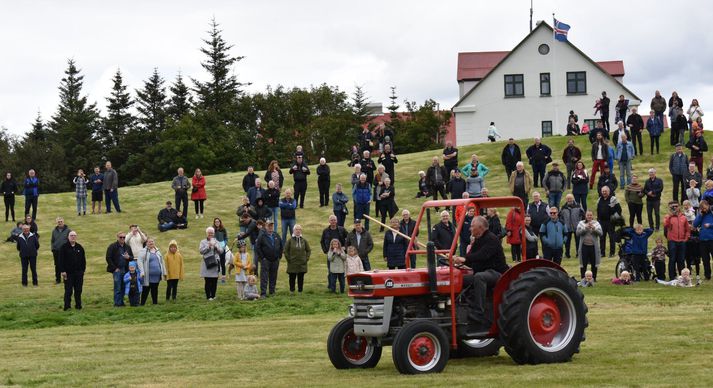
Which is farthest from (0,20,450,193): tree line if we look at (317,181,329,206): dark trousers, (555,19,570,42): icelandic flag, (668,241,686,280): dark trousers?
(668,241,686,280): dark trousers

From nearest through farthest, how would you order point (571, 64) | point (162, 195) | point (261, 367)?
point (261, 367) → point (162, 195) → point (571, 64)

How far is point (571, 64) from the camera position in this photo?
263 ft

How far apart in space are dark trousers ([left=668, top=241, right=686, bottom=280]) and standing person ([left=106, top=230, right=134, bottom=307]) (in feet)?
43.5

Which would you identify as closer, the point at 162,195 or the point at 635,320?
the point at 635,320

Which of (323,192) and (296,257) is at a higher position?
(323,192)

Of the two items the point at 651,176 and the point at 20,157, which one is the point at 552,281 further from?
the point at 20,157

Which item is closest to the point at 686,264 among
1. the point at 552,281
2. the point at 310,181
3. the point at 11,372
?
the point at 552,281

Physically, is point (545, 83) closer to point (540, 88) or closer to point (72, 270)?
point (540, 88)

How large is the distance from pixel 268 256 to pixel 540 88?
5537cm

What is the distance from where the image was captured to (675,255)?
27531 mm

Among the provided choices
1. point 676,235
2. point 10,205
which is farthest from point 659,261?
point 10,205

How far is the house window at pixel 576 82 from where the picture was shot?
79875 mm

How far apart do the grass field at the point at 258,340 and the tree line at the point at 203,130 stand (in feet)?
155

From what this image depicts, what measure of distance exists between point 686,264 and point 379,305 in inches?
680
